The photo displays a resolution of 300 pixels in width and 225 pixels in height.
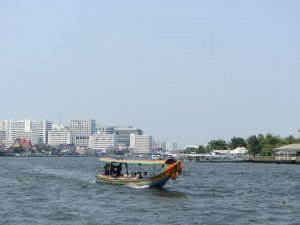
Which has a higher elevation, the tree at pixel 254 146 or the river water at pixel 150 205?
the tree at pixel 254 146

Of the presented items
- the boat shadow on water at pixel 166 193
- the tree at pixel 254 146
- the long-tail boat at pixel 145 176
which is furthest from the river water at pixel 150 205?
the tree at pixel 254 146

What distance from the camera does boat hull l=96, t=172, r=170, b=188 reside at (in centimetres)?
5066

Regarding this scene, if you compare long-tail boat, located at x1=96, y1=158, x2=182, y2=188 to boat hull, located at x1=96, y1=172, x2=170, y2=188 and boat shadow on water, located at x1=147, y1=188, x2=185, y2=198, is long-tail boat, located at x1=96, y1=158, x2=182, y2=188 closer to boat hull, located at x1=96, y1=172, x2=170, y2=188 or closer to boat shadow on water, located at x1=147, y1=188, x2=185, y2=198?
boat hull, located at x1=96, y1=172, x2=170, y2=188

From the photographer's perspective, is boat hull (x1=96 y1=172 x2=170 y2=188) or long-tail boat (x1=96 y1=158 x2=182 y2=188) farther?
boat hull (x1=96 y1=172 x2=170 y2=188)

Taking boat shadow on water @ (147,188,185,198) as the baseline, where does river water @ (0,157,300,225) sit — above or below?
below

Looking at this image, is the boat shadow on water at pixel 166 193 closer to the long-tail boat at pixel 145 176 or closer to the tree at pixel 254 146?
the long-tail boat at pixel 145 176

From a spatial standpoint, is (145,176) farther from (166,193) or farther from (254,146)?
(254,146)

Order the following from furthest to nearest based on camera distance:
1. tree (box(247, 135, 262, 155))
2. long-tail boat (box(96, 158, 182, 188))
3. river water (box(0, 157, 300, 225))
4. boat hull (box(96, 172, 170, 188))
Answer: tree (box(247, 135, 262, 155)) → boat hull (box(96, 172, 170, 188)) → long-tail boat (box(96, 158, 182, 188)) → river water (box(0, 157, 300, 225))

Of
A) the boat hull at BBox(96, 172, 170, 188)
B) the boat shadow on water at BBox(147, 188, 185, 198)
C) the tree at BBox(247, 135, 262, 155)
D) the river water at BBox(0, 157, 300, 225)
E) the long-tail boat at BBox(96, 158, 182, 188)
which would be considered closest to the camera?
the river water at BBox(0, 157, 300, 225)

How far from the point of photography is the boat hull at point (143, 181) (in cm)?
5066

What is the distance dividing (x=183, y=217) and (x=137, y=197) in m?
11.2

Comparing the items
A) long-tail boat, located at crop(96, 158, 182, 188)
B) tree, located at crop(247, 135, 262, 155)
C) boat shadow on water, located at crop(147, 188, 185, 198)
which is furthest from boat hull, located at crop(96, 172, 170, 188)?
tree, located at crop(247, 135, 262, 155)

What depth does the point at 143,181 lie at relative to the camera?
172 ft

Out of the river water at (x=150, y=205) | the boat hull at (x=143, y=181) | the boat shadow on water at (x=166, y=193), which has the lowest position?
the river water at (x=150, y=205)
